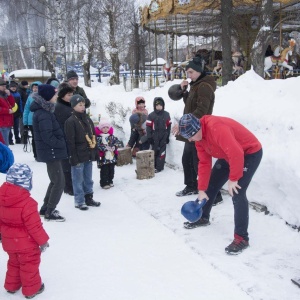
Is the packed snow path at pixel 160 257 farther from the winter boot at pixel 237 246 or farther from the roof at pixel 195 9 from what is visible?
the roof at pixel 195 9

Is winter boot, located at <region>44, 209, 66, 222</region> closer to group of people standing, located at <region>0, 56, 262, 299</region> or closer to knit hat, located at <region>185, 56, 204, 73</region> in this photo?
group of people standing, located at <region>0, 56, 262, 299</region>

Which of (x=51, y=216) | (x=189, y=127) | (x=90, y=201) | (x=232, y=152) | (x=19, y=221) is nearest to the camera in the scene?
(x=19, y=221)

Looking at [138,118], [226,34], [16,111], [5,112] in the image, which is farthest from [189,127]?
[226,34]

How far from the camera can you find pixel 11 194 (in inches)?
111

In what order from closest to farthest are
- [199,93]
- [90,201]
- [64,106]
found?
[199,93] → [90,201] → [64,106]

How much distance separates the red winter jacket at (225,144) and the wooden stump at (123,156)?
3.78m

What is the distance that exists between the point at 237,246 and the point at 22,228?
2.00 meters

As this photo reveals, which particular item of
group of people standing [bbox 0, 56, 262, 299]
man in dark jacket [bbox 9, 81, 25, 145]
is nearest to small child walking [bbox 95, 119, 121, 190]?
group of people standing [bbox 0, 56, 262, 299]

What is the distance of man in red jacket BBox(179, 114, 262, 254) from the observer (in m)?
3.27

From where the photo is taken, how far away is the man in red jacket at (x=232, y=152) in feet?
10.7

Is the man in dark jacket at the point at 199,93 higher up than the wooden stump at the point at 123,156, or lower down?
higher up

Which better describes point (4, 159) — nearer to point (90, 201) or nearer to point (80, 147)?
point (80, 147)

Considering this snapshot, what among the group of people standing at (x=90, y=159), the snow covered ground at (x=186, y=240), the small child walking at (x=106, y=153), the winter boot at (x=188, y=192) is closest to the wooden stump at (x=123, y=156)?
the group of people standing at (x=90, y=159)

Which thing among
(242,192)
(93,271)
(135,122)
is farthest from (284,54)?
(93,271)
